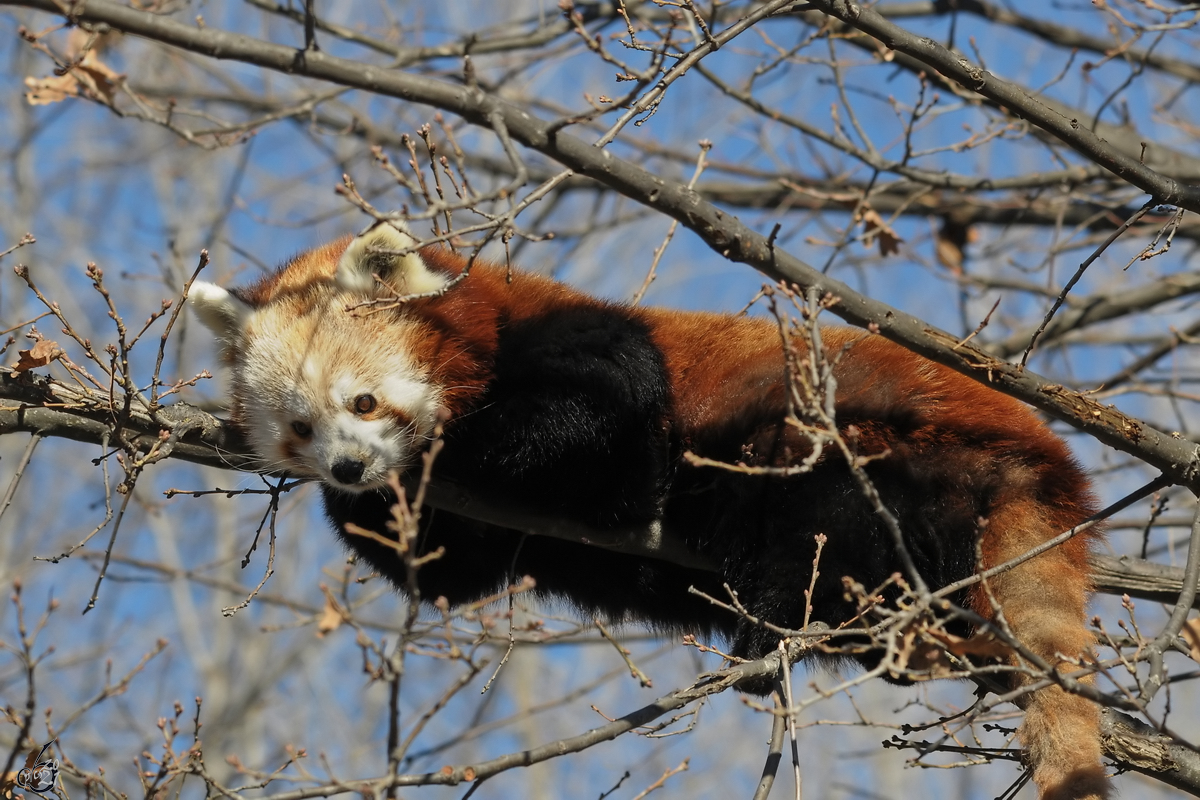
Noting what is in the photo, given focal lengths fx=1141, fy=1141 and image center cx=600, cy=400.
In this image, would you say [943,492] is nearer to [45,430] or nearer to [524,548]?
[524,548]

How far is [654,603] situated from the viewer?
15.3 ft

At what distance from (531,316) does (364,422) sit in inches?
29.9

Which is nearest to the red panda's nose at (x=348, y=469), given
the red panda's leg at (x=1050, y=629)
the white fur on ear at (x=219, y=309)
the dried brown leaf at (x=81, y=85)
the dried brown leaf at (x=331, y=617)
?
the white fur on ear at (x=219, y=309)

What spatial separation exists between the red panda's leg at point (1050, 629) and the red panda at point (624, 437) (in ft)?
0.04

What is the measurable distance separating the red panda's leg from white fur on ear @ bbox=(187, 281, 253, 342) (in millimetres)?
2936

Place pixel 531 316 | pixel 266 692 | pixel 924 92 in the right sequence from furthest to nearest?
pixel 266 692
pixel 924 92
pixel 531 316

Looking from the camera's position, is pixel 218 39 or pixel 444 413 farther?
pixel 444 413

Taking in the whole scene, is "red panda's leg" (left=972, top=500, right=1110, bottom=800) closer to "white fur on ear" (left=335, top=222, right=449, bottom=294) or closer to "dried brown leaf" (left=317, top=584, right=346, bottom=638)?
"dried brown leaf" (left=317, top=584, right=346, bottom=638)

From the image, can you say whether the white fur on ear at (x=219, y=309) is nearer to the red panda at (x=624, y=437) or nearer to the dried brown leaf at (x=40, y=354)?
the red panda at (x=624, y=437)

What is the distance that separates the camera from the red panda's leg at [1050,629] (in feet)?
10.5

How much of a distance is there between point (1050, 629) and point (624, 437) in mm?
1560

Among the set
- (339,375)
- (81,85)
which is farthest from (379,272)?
(81,85)

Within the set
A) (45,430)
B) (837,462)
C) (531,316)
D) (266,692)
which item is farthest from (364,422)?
(266,692)

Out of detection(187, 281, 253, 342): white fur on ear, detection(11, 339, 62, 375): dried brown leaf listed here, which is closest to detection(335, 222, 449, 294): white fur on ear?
detection(187, 281, 253, 342): white fur on ear
